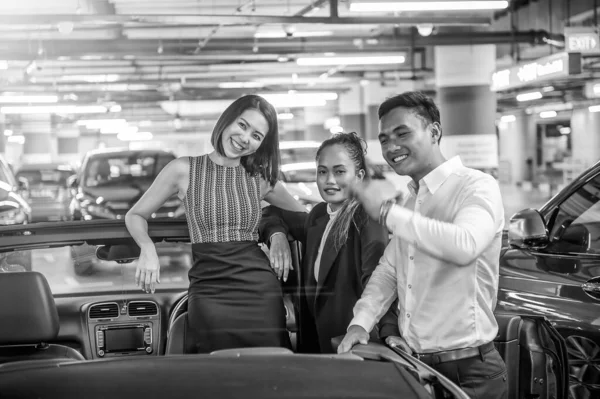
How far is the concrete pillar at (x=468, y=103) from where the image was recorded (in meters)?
21.0

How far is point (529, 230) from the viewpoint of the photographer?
4.87 m

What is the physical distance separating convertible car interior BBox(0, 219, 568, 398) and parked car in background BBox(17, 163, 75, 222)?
678 inches

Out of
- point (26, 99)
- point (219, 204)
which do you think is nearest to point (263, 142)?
point (219, 204)

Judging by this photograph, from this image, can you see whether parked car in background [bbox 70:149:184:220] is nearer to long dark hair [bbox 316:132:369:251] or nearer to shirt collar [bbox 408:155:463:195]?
long dark hair [bbox 316:132:369:251]

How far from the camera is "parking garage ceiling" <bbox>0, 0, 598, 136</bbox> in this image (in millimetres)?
14008

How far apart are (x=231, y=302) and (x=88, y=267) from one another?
7.18ft

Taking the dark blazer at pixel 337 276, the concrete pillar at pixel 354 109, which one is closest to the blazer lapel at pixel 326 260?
the dark blazer at pixel 337 276

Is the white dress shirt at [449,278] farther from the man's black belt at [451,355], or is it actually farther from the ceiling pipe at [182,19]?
the ceiling pipe at [182,19]

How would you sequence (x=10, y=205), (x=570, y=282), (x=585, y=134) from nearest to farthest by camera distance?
(x=570, y=282) → (x=10, y=205) → (x=585, y=134)

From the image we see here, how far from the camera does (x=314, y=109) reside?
147ft

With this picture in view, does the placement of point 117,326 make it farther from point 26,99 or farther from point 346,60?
point 26,99

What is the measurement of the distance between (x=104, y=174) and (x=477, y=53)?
426 inches

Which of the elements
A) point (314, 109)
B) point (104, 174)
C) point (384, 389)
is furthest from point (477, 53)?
point (314, 109)

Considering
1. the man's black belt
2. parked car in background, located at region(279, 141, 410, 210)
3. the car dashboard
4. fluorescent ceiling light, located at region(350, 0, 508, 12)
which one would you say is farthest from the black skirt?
parked car in background, located at region(279, 141, 410, 210)
